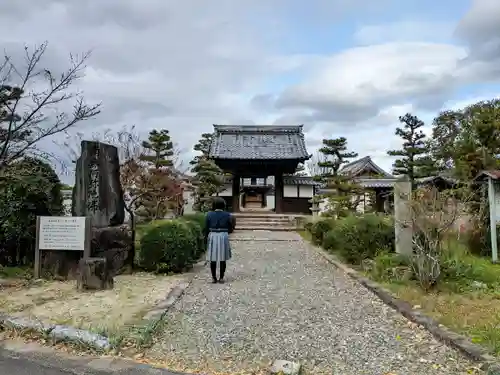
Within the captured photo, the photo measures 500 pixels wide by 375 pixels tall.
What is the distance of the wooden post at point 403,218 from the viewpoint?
6809 millimetres

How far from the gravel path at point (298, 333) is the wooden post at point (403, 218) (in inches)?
46.9

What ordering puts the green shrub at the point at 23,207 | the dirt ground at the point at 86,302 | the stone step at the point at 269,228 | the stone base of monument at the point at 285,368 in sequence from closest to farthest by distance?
the stone base of monument at the point at 285,368, the dirt ground at the point at 86,302, the green shrub at the point at 23,207, the stone step at the point at 269,228

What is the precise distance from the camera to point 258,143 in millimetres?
25328

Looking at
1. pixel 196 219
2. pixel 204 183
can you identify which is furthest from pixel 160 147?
pixel 196 219

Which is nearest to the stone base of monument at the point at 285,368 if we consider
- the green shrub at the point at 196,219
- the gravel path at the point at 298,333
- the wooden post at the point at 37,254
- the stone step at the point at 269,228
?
the gravel path at the point at 298,333

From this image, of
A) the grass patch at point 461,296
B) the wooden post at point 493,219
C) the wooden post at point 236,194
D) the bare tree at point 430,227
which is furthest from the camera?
the wooden post at point 236,194

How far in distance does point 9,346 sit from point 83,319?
2.69ft

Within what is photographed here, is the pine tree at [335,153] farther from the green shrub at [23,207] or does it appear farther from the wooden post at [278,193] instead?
the green shrub at [23,207]

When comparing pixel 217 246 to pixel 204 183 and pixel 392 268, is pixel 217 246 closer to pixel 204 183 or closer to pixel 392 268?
pixel 392 268

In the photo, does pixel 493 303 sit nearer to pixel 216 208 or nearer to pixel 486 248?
pixel 216 208

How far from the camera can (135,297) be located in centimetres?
582

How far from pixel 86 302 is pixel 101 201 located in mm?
2498

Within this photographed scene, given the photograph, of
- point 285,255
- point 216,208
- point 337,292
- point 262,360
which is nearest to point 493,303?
point 337,292

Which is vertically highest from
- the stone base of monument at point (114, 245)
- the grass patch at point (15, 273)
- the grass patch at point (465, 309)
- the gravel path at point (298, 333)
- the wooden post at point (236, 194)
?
the wooden post at point (236, 194)
